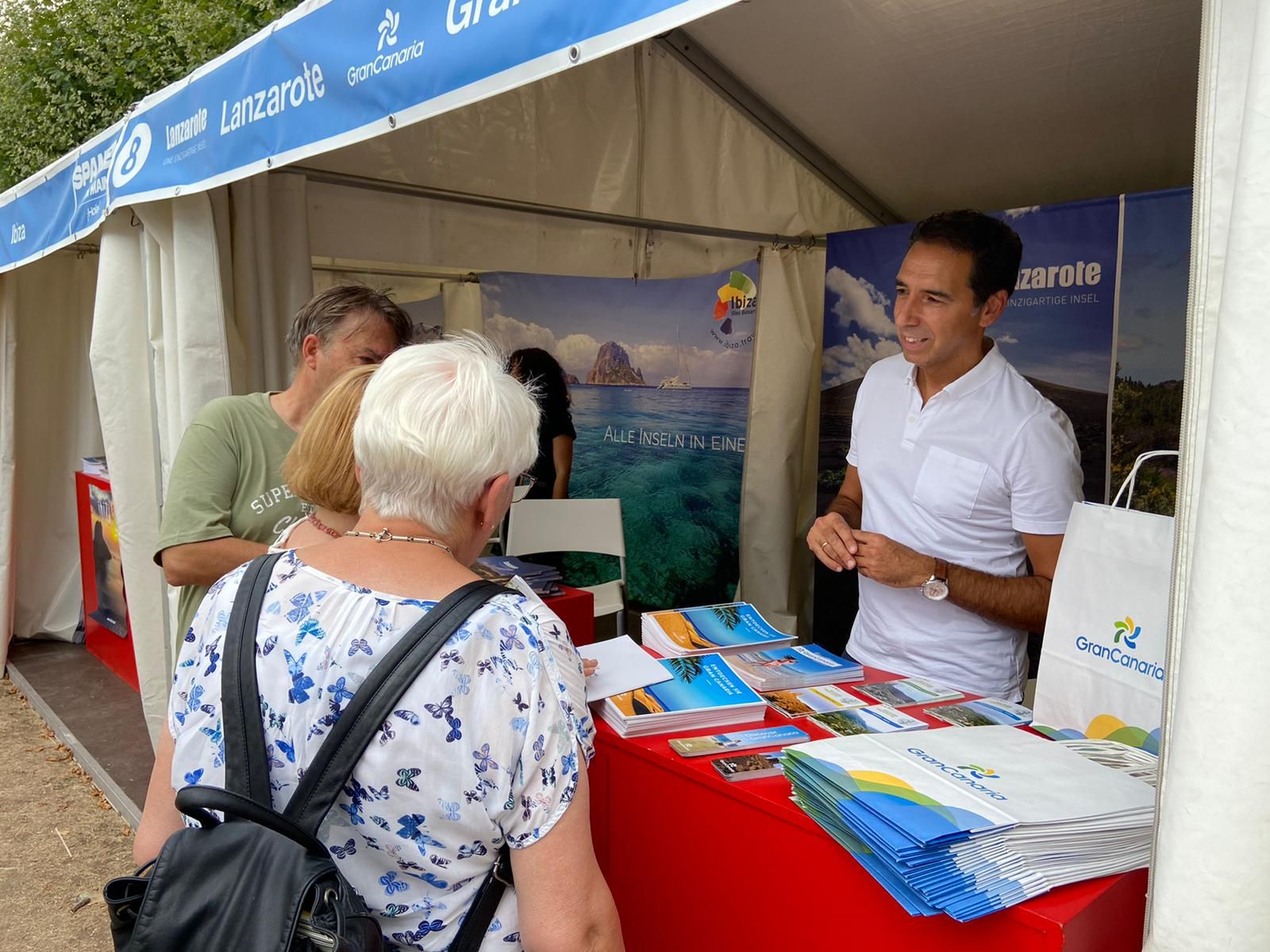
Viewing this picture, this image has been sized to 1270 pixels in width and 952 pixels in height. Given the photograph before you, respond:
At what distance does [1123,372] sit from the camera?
349 cm

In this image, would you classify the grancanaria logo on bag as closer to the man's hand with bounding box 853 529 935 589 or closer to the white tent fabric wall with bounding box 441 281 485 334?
the man's hand with bounding box 853 529 935 589

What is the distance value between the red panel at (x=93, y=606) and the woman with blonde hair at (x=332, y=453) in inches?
153

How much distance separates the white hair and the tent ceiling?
96.5 inches

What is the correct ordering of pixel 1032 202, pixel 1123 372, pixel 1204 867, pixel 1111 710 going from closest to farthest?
pixel 1204 867 < pixel 1111 710 < pixel 1123 372 < pixel 1032 202

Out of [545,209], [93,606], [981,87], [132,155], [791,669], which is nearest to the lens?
[791,669]

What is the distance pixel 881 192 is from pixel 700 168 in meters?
0.85

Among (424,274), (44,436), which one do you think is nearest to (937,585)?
(424,274)

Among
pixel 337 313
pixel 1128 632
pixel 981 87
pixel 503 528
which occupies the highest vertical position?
pixel 981 87

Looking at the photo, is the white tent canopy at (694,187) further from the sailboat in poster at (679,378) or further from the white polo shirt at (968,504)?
the white polo shirt at (968,504)

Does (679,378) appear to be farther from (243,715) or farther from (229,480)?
(243,715)

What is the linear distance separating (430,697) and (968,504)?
1677 mm

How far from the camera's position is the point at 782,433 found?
4695 millimetres

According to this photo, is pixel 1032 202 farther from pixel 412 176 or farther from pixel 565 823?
pixel 565 823

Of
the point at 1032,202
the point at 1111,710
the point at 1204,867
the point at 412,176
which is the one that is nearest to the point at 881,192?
the point at 1032,202
